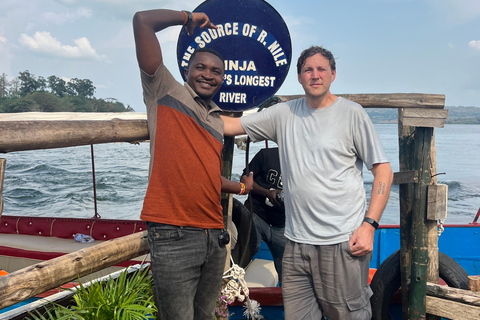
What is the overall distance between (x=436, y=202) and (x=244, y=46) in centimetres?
214

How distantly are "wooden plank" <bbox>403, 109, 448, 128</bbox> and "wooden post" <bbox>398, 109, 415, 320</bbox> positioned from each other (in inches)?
6.6

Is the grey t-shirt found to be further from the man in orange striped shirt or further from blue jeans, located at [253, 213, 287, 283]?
blue jeans, located at [253, 213, 287, 283]

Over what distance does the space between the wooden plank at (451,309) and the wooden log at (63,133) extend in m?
2.81

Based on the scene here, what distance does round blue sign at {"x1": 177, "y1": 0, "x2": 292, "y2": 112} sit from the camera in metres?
2.96

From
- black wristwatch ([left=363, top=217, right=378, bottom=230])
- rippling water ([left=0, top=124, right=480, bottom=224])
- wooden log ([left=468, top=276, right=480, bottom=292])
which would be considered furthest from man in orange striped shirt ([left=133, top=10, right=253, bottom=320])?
rippling water ([left=0, top=124, right=480, bottom=224])

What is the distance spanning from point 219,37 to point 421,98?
180cm

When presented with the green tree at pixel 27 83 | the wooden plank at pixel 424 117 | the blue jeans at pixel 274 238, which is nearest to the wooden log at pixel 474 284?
the wooden plank at pixel 424 117

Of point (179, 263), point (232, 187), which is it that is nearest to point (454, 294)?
point (232, 187)

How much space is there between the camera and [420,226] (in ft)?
12.0

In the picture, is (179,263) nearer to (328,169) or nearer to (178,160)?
(178,160)

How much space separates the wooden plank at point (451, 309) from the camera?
10.8 ft

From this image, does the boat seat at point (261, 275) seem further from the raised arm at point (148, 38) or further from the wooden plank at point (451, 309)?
the raised arm at point (148, 38)

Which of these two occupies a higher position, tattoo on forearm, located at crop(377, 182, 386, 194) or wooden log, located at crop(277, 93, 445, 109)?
wooden log, located at crop(277, 93, 445, 109)

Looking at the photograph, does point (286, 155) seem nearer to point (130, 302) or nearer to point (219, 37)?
point (219, 37)
